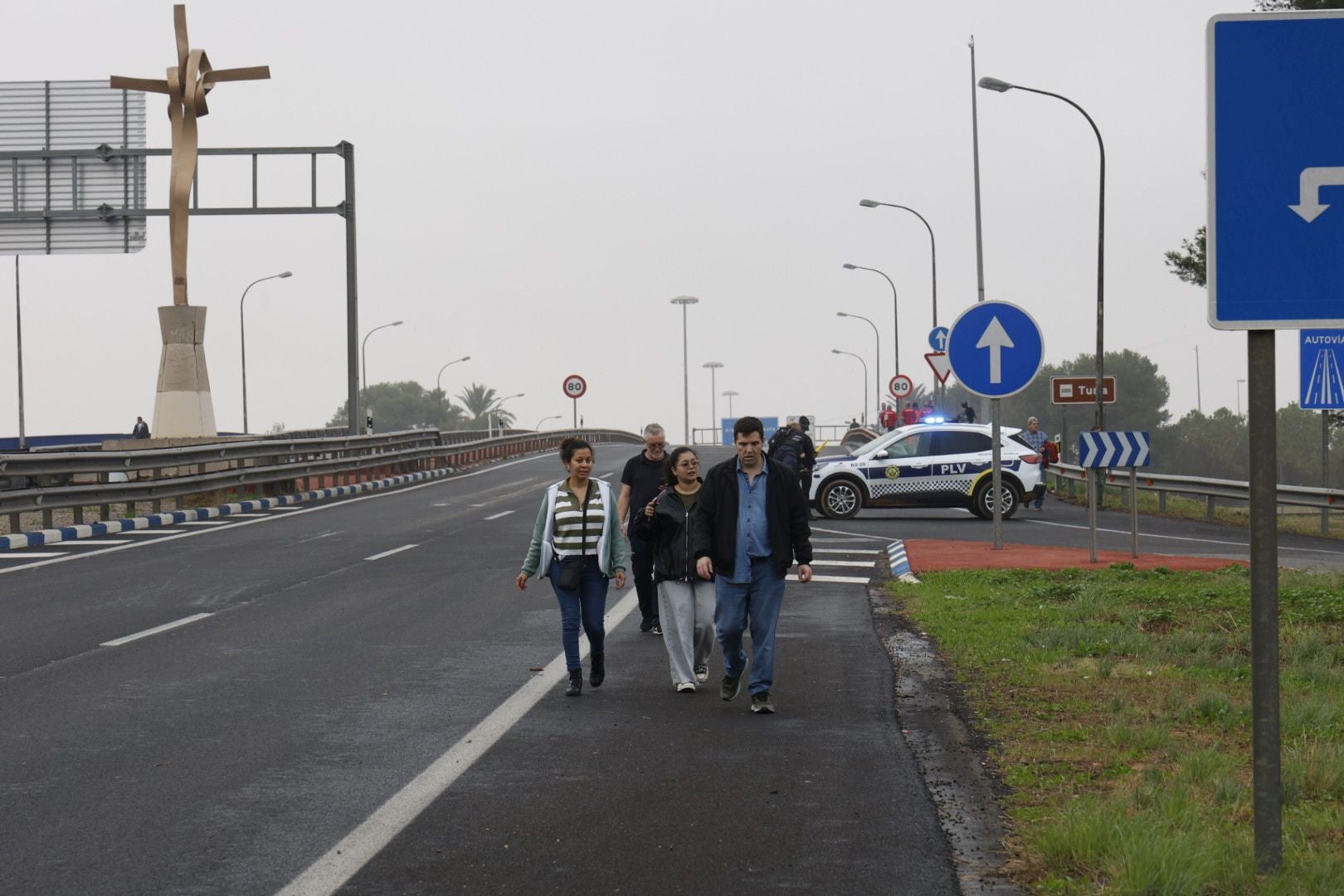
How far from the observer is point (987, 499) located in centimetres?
2853

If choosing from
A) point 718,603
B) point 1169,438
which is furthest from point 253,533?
point 1169,438

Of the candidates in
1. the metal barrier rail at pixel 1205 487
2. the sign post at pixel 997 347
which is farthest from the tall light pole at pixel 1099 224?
the sign post at pixel 997 347

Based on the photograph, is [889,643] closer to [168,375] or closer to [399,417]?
[168,375]

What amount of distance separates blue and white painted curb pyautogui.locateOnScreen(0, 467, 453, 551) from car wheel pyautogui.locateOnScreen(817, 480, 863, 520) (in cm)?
1053

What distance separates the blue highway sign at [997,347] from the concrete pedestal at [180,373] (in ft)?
73.8

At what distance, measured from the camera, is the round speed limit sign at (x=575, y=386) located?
197ft

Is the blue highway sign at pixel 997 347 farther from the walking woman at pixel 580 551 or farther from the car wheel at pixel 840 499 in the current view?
the car wheel at pixel 840 499

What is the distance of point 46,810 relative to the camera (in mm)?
7129

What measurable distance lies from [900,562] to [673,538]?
926cm

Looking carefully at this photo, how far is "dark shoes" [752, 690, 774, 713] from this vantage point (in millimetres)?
9617

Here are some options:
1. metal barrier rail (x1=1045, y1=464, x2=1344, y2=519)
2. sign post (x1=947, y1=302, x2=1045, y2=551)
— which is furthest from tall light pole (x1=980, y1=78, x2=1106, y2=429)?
sign post (x1=947, y1=302, x2=1045, y2=551)

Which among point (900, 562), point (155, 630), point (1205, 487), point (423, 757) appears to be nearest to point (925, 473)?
point (1205, 487)

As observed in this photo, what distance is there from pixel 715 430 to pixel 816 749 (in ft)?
315

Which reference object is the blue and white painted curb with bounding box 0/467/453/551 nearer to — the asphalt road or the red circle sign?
the asphalt road
